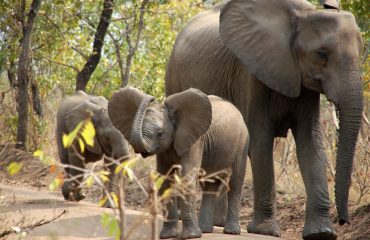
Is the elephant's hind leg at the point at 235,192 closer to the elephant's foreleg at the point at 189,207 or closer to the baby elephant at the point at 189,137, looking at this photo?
the baby elephant at the point at 189,137

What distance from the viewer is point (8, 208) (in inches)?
371

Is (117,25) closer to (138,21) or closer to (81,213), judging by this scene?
(138,21)

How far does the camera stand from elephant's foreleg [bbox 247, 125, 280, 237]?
8.95 meters

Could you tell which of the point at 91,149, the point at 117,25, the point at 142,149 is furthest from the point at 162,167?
the point at 117,25

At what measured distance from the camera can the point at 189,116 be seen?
26.5ft

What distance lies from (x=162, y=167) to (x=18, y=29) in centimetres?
797

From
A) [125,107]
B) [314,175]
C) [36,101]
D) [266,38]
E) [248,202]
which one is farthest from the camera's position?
[36,101]

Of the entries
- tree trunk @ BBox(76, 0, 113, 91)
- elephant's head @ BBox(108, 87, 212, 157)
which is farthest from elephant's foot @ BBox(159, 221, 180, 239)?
tree trunk @ BBox(76, 0, 113, 91)

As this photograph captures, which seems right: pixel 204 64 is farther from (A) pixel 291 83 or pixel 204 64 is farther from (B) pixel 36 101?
(B) pixel 36 101

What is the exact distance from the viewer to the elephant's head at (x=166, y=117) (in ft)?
25.6

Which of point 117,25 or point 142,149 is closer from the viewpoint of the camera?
point 142,149

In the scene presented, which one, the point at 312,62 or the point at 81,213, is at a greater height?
the point at 312,62

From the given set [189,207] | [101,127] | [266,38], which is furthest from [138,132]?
[101,127]

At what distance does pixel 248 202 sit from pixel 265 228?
285 cm
